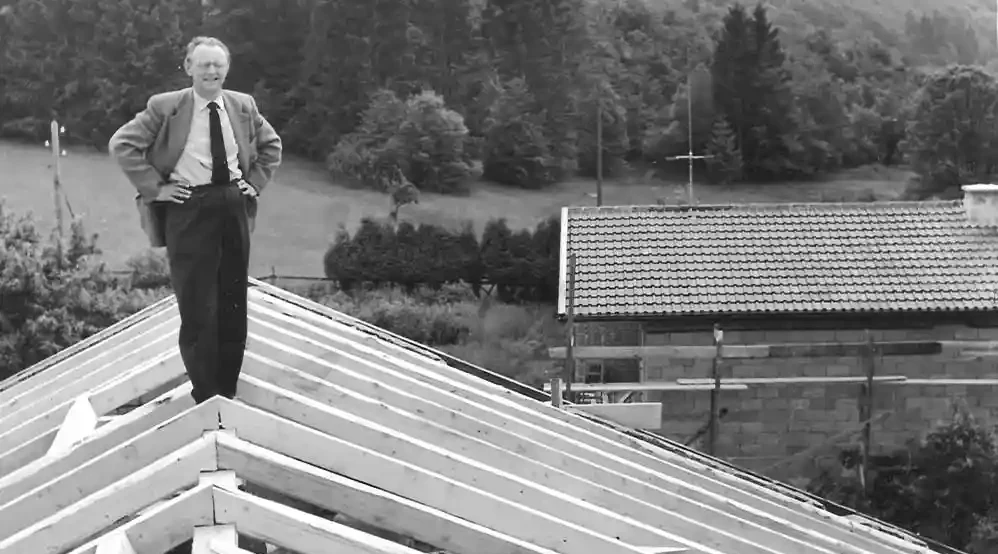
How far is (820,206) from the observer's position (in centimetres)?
1382

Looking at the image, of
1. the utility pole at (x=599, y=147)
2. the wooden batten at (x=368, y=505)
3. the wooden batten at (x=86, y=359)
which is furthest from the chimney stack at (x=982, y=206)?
the utility pole at (x=599, y=147)

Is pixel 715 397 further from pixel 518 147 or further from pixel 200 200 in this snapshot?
pixel 518 147

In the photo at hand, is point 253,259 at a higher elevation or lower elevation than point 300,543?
lower

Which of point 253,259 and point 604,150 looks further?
point 604,150

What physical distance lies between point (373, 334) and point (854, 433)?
20.6 ft

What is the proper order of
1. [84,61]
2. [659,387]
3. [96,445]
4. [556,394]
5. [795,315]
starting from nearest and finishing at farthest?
[96,445]
[556,394]
[659,387]
[795,315]
[84,61]

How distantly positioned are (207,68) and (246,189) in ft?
1.32

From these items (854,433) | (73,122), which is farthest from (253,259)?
(854,433)

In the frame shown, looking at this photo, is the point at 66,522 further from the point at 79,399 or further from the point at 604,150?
the point at 604,150

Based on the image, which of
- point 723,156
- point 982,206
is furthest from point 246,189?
point 723,156

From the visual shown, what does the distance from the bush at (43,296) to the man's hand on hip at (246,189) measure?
9296 mm

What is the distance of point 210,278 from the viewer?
3627mm

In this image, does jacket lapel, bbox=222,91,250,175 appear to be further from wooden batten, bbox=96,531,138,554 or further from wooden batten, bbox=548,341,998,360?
wooden batten, bbox=548,341,998,360

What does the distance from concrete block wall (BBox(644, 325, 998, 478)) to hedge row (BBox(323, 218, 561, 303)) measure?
12.1 m
